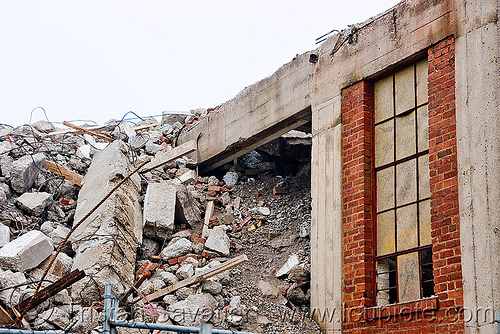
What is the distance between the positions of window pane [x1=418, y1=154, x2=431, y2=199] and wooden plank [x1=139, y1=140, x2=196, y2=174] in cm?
578

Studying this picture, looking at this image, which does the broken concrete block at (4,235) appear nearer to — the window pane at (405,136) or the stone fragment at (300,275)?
the stone fragment at (300,275)

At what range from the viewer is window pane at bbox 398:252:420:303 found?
298 inches

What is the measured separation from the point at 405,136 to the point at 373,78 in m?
1.05

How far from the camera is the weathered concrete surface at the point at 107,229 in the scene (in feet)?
29.1

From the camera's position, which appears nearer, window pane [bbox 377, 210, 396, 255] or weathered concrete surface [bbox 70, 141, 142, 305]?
window pane [bbox 377, 210, 396, 255]

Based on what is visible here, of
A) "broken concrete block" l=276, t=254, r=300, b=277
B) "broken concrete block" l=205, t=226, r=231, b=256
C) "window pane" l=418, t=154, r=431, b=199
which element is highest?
"window pane" l=418, t=154, r=431, b=199

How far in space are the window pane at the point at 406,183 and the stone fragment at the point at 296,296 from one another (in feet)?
6.72

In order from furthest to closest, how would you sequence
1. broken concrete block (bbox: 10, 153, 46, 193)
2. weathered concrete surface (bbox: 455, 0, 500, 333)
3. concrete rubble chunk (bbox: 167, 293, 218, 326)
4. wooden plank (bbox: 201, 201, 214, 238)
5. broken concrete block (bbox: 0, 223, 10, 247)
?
broken concrete block (bbox: 10, 153, 46, 193), wooden plank (bbox: 201, 201, 214, 238), broken concrete block (bbox: 0, 223, 10, 247), concrete rubble chunk (bbox: 167, 293, 218, 326), weathered concrete surface (bbox: 455, 0, 500, 333)

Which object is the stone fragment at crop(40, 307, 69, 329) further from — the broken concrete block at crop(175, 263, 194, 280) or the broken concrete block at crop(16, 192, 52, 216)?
the broken concrete block at crop(16, 192, 52, 216)

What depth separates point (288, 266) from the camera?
9594 mm

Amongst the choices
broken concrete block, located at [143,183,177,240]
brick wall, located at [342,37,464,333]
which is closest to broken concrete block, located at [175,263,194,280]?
broken concrete block, located at [143,183,177,240]

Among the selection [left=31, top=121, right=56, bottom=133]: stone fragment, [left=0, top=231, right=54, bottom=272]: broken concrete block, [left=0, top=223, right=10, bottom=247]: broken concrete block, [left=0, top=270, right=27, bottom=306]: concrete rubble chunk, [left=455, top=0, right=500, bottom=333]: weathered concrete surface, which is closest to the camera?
[left=455, top=0, right=500, bottom=333]: weathered concrete surface

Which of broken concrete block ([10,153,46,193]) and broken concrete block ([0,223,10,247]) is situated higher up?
broken concrete block ([10,153,46,193])

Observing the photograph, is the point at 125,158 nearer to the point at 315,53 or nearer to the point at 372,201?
the point at 315,53
